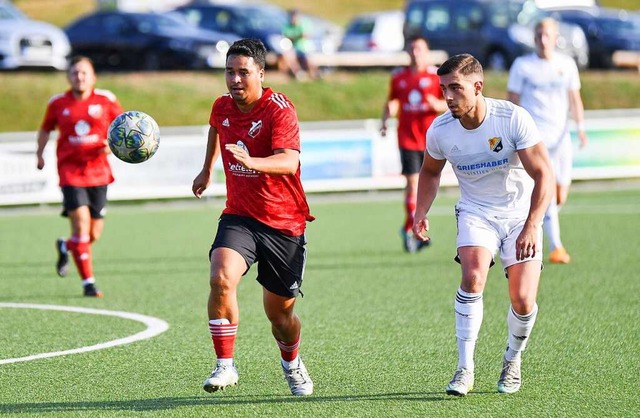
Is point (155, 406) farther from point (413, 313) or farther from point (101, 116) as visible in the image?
point (101, 116)

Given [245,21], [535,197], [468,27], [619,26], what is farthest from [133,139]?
[619,26]

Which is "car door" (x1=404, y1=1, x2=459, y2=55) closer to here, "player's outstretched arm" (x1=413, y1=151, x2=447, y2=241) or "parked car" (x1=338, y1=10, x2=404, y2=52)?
"parked car" (x1=338, y1=10, x2=404, y2=52)

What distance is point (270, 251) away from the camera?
6.69m

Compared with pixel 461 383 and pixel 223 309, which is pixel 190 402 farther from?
pixel 461 383

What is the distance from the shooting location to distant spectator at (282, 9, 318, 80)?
27688 millimetres

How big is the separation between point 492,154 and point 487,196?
295 mm

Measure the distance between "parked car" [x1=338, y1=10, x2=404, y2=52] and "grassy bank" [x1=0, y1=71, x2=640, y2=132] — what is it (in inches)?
197

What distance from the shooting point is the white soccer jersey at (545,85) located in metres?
12.3

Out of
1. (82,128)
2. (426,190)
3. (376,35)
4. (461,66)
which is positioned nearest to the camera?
(461,66)

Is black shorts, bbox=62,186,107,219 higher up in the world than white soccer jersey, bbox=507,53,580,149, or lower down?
lower down

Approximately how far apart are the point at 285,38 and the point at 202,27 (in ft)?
8.91

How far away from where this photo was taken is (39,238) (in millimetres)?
16203

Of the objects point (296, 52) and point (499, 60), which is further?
point (499, 60)

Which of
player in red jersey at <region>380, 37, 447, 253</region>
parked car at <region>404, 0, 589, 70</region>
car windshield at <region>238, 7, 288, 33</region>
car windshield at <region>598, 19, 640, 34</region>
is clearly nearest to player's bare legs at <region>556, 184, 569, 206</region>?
player in red jersey at <region>380, 37, 447, 253</region>
